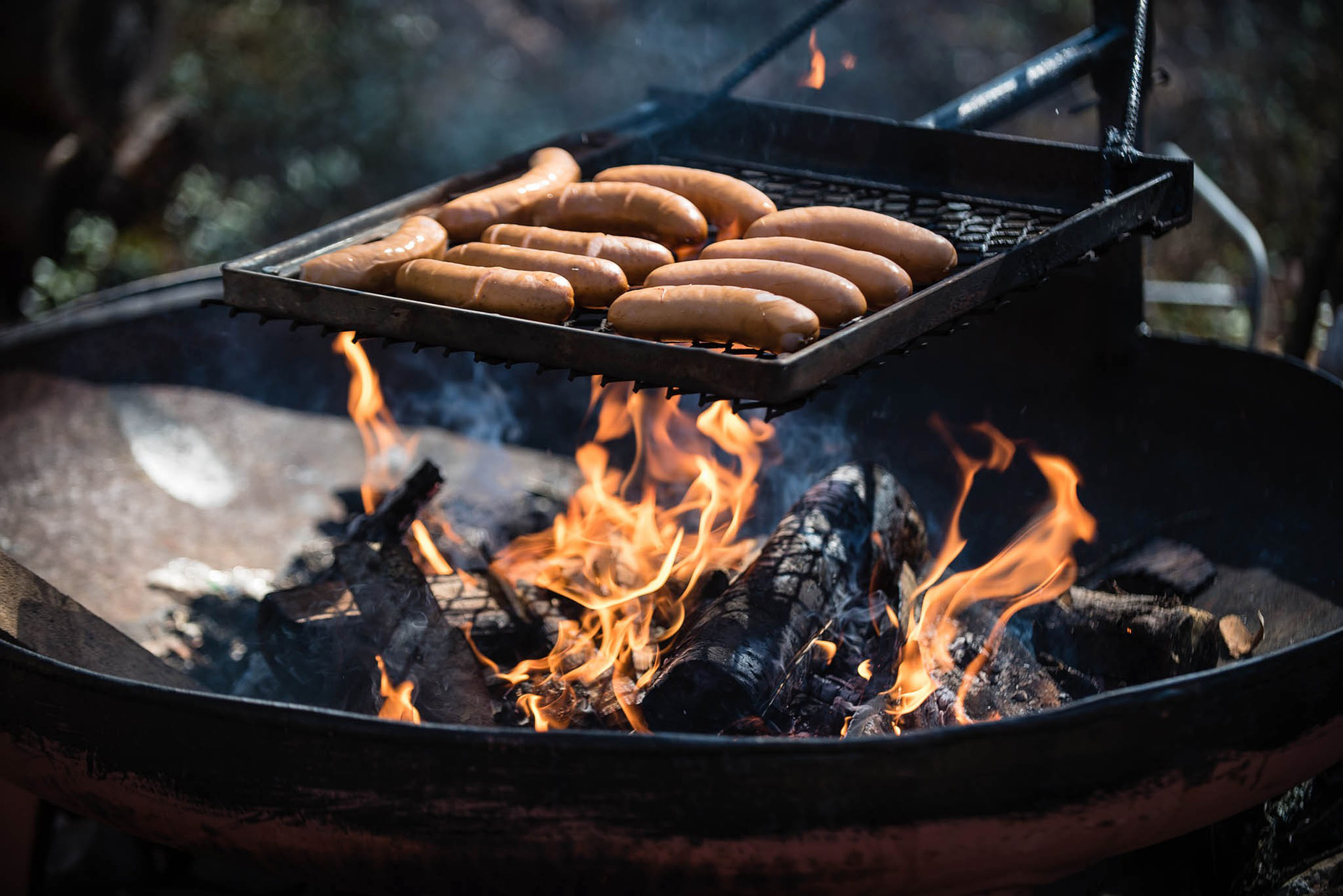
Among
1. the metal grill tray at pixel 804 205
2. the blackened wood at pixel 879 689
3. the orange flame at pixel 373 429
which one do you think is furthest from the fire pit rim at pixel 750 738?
the orange flame at pixel 373 429

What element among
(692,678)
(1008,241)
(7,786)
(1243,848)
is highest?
(1008,241)

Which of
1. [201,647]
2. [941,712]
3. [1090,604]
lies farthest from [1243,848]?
[201,647]

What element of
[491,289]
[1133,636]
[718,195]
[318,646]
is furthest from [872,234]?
[318,646]

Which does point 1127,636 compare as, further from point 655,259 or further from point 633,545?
point 655,259

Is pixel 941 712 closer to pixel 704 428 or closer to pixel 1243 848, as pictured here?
pixel 1243 848

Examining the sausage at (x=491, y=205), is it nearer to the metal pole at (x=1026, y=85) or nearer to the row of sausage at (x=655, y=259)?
the row of sausage at (x=655, y=259)

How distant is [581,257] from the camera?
2508 millimetres

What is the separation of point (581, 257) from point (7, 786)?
6.59 feet

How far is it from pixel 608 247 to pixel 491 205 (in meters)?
0.46

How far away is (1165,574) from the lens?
3246 mm

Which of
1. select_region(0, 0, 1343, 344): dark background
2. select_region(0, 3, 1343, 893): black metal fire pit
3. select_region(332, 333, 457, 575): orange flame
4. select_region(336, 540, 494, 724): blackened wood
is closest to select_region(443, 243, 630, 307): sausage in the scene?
select_region(0, 3, 1343, 893): black metal fire pit

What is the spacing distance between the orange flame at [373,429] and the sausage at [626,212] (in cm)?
154

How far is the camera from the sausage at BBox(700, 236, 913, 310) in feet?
7.70

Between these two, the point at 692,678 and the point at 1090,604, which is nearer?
the point at 692,678
